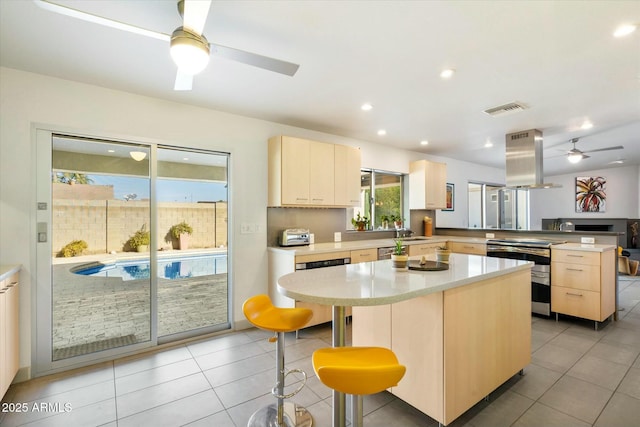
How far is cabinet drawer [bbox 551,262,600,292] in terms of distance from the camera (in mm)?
3465

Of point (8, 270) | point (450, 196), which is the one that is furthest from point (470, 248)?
point (8, 270)

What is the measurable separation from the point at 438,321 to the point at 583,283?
3055 millimetres

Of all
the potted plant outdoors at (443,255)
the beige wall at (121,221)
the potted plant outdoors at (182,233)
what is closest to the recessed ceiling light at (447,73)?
the potted plant outdoors at (443,255)

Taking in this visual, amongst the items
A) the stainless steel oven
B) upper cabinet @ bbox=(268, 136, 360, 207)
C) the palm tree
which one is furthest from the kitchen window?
the palm tree

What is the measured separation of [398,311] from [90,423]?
7.00 feet

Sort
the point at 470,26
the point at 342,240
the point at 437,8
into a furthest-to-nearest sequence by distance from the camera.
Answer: the point at 342,240, the point at 470,26, the point at 437,8

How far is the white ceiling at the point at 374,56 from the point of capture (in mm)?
1779

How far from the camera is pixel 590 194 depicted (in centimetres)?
798

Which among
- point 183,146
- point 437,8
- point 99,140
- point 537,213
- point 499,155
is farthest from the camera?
point 537,213

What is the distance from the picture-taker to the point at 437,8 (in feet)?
5.70

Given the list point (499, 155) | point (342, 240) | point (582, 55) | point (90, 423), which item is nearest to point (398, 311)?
point (90, 423)

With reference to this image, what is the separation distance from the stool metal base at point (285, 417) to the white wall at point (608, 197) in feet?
31.4

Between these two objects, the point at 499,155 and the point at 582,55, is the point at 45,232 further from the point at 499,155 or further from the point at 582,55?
the point at 499,155

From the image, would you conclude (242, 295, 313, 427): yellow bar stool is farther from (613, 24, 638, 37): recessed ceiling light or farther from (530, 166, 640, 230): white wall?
(530, 166, 640, 230): white wall
